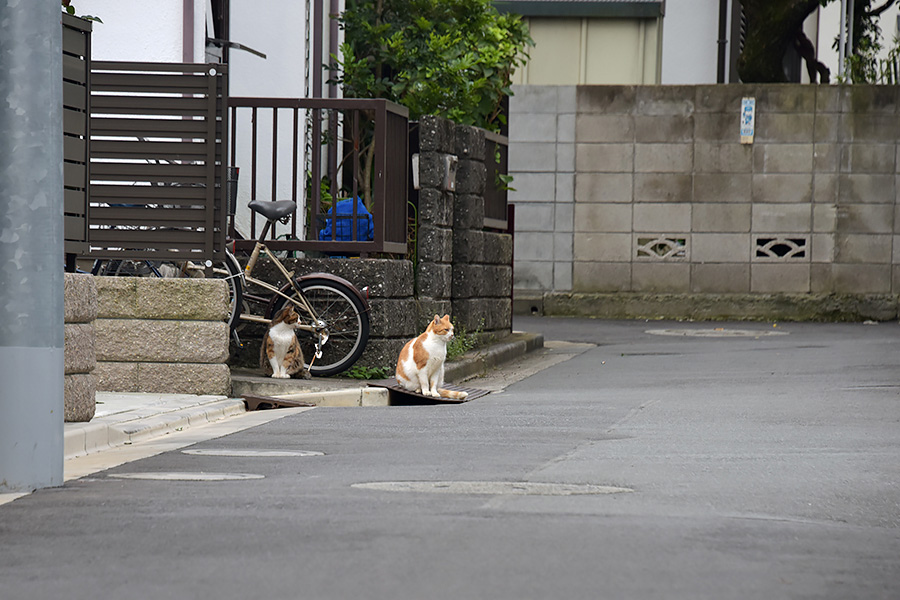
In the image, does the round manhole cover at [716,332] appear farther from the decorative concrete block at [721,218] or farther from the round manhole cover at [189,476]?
the round manhole cover at [189,476]

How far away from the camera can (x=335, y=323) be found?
11.2 meters

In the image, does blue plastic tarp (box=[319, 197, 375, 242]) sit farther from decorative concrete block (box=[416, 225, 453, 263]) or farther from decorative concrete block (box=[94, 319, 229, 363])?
decorative concrete block (box=[94, 319, 229, 363])

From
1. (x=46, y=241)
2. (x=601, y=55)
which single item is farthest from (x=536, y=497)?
(x=601, y=55)

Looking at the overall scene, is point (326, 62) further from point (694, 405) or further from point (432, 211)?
point (694, 405)

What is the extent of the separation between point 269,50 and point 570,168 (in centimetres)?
630

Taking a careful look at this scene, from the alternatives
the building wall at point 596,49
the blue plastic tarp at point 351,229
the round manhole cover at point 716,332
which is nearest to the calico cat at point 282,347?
the blue plastic tarp at point 351,229

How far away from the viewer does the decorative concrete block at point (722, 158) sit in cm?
2003

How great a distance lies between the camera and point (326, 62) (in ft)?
57.8

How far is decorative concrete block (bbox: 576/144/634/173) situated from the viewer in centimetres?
2031

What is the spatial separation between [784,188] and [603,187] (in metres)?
2.70

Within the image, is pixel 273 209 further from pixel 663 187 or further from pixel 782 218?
pixel 782 218

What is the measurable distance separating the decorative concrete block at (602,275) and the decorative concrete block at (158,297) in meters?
11.1

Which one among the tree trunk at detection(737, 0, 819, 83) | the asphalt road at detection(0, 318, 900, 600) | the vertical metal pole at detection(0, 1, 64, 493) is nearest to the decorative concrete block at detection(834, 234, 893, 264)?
the tree trunk at detection(737, 0, 819, 83)

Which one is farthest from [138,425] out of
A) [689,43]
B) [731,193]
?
[689,43]
